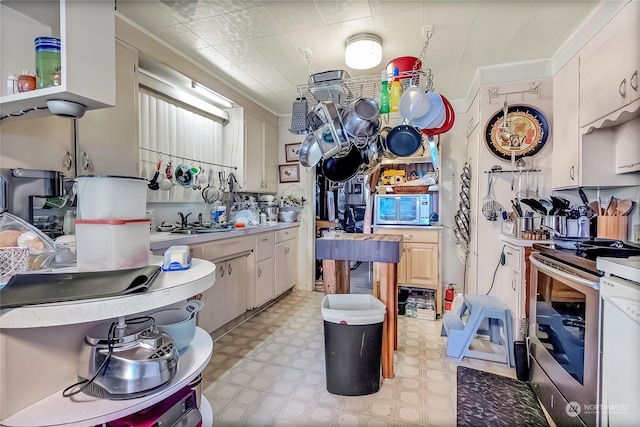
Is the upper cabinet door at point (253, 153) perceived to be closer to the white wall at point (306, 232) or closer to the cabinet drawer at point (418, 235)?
the white wall at point (306, 232)

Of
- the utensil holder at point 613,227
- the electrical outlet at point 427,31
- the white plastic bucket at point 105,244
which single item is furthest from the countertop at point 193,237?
the utensil holder at point 613,227

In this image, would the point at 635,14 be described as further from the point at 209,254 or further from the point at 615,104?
the point at 209,254

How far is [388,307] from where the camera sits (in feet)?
6.41

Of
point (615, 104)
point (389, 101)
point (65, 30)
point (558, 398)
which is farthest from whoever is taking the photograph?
point (389, 101)

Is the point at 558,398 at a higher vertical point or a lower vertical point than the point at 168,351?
lower

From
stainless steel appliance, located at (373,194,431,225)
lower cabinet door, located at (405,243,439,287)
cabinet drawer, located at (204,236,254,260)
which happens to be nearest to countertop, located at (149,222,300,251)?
cabinet drawer, located at (204,236,254,260)

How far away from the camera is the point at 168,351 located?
0.82m

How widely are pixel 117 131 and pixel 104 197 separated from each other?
128cm

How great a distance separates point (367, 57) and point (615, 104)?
1491 mm

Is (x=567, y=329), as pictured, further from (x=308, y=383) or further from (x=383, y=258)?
(x=308, y=383)

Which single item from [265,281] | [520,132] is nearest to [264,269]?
[265,281]

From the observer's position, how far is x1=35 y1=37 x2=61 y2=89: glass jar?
3.38 feet

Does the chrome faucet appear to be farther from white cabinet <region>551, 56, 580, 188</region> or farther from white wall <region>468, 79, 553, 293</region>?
white cabinet <region>551, 56, 580, 188</region>

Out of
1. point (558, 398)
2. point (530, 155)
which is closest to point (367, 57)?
point (530, 155)
